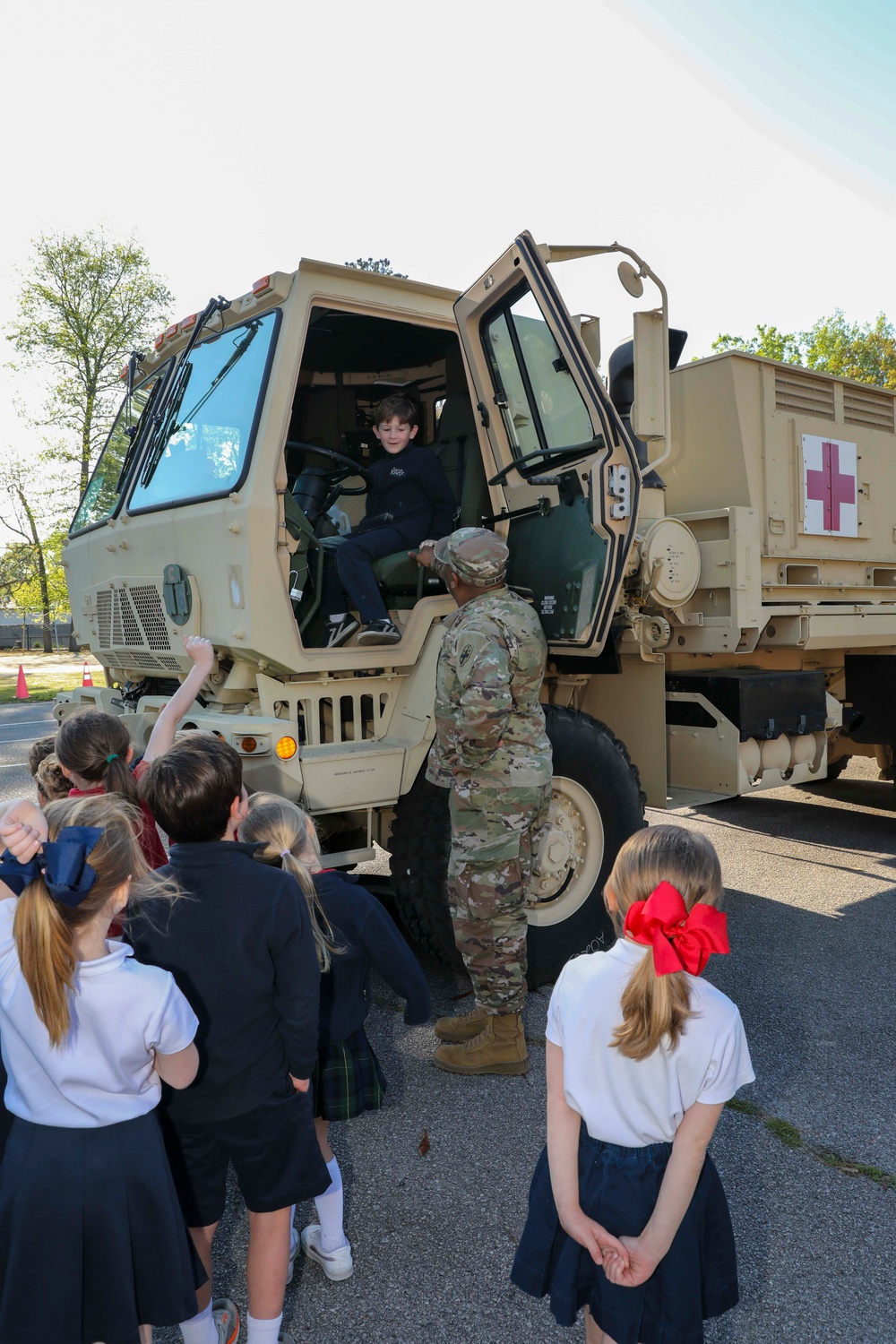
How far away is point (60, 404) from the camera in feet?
82.9

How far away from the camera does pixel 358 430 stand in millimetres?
5500

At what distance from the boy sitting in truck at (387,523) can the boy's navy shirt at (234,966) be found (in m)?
2.06

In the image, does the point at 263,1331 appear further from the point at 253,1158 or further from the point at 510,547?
the point at 510,547

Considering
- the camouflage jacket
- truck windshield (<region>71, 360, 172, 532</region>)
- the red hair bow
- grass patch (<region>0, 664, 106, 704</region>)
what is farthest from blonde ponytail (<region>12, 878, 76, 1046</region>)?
grass patch (<region>0, 664, 106, 704</region>)

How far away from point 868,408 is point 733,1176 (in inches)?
180

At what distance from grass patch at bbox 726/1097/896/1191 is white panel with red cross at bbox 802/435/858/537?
3.10 m

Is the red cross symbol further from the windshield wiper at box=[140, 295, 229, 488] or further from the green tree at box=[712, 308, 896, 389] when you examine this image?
the green tree at box=[712, 308, 896, 389]

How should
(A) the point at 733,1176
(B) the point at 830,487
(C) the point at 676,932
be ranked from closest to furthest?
(C) the point at 676,932, (A) the point at 733,1176, (B) the point at 830,487

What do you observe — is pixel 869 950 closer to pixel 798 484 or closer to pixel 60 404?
pixel 798 484

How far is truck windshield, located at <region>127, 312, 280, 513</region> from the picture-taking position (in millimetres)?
3965

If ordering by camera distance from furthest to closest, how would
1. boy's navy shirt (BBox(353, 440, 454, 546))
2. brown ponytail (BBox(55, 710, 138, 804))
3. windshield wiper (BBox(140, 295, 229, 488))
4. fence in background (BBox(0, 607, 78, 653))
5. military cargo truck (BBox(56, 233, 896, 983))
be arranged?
fence in background (BBox(0, 607, 78, 653))
windshield wiper (BBox(140, 295, 229, 488))
boy's navy shirt (BBox(353, 440, 454, 546))
military cargo truck (BBox(56, 233, 896, 983))
brown ponytail (BBox(55, 710, 138, 804))

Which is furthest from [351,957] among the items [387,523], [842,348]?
[842,348]

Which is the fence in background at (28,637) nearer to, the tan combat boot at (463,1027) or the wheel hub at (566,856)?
the wheel hub at (566,856)

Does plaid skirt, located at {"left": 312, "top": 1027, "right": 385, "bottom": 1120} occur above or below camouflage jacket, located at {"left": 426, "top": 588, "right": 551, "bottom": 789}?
below
